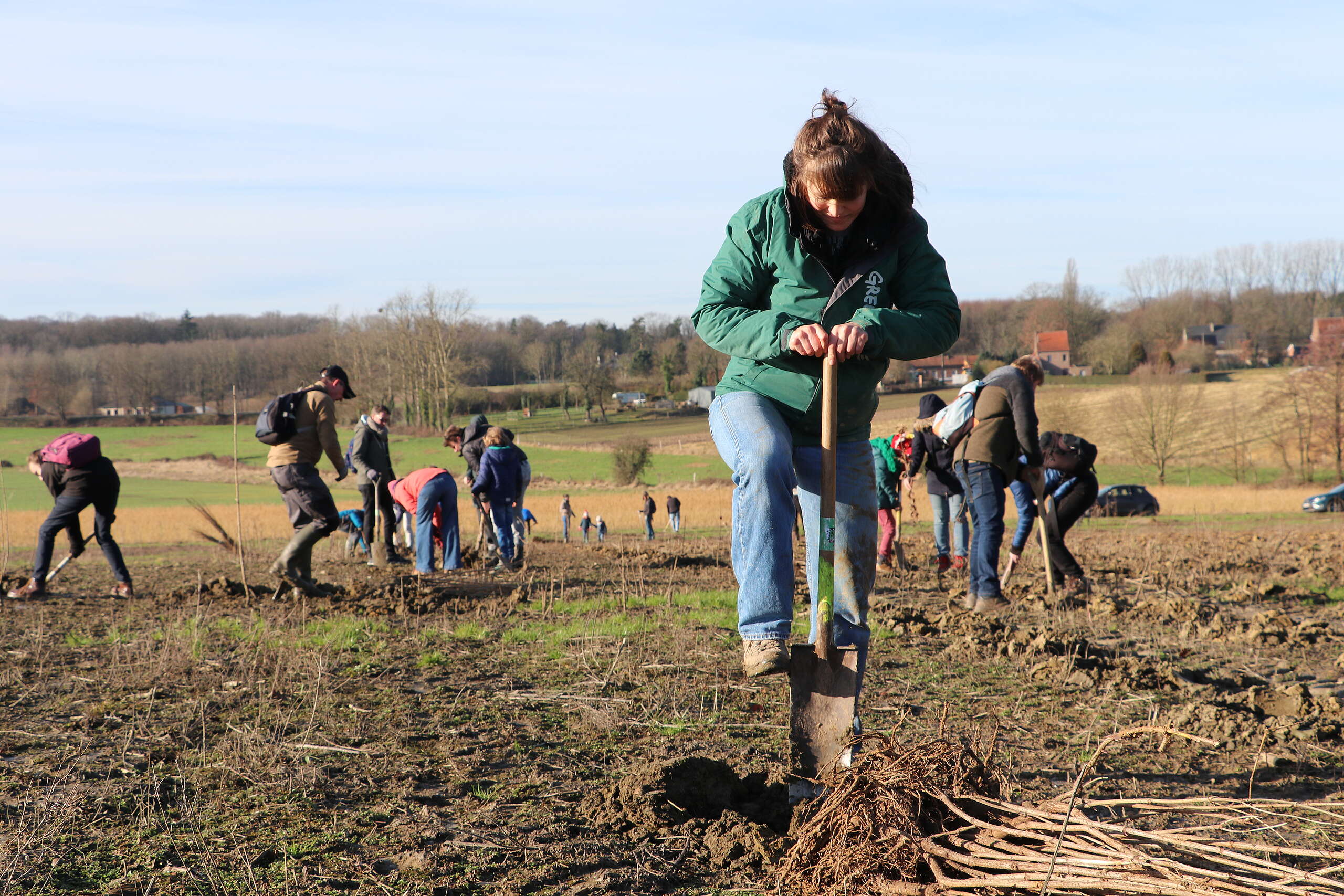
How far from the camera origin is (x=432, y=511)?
10.4 m

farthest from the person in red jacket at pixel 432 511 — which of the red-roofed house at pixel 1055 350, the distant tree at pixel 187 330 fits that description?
the distant tree at pixel 187 330

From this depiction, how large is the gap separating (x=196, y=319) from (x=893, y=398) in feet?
341

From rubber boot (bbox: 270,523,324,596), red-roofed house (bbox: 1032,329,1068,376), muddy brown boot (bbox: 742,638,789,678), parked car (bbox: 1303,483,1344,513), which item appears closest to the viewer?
muddy brown boot (bbox: 742,638,789,678)

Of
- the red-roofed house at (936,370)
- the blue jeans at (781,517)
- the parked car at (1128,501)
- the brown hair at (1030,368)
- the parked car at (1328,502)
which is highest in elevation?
the red-roofed house at (936,370)

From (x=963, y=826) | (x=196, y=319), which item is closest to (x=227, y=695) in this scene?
(x=963, y=826)

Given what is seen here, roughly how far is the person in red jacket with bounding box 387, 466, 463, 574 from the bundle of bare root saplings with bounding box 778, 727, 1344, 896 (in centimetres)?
791

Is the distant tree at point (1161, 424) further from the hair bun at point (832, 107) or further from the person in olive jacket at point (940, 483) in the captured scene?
the hair bun at point (832, 107)

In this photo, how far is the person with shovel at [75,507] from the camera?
8789mm

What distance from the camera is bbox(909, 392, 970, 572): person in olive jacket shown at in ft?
33.5

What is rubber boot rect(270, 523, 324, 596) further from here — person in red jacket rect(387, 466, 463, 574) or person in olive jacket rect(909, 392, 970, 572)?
person in olive jacket rect(909, 392, 970, 572)

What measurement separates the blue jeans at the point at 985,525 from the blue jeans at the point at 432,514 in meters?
5.25

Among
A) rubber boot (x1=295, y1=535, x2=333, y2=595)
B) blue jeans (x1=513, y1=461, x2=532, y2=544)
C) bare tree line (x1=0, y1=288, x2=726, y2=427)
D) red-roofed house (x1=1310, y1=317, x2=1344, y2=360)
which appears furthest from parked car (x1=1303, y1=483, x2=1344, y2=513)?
bare tree line (x1=0, y1=288, x2=726, y2=427)

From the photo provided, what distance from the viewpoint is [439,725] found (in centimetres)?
441

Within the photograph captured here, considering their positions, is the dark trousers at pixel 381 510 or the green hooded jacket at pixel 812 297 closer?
the green hooded jacket at pixel 812 297
